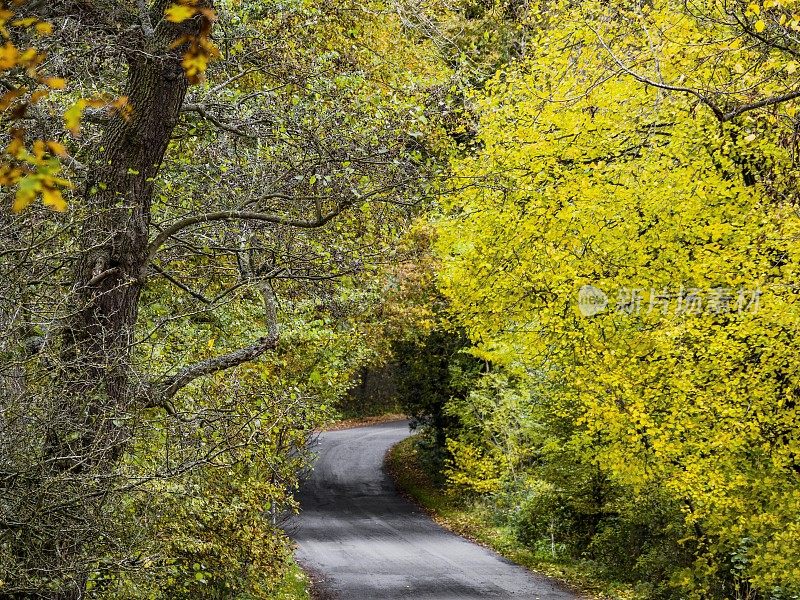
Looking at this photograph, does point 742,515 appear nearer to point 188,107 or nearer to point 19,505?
point 188,107

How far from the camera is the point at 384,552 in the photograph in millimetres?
17359

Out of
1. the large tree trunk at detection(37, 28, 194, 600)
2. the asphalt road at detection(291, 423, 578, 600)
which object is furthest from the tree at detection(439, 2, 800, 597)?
the large tree trunk at detection(37, 28, 194, 600)

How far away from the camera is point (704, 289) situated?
11.4 meters

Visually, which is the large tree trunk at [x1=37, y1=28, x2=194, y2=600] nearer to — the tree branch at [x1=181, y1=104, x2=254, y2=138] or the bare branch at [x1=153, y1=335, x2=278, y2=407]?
the bare branch at [x1=153, y1=335, x2=278, y2=407]

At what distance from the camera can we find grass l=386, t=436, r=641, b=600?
14.4 m

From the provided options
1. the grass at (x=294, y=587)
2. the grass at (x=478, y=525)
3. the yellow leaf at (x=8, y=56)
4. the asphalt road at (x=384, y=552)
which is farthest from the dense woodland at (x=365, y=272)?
the asphalt road at (x=384, y=552)

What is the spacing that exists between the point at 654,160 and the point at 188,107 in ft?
27.9

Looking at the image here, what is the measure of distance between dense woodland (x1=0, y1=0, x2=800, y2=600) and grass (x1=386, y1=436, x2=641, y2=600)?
35 cm

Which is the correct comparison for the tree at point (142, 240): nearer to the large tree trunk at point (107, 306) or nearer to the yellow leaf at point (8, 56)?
the large tree trunk at point (107, 306)

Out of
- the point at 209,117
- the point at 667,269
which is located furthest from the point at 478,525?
the point at 209,117

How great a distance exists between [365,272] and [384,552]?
37.3ft

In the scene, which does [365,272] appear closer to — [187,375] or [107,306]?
[187,375]

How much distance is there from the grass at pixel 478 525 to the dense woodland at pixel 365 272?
352 mm

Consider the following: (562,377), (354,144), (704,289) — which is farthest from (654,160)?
(354,144)
